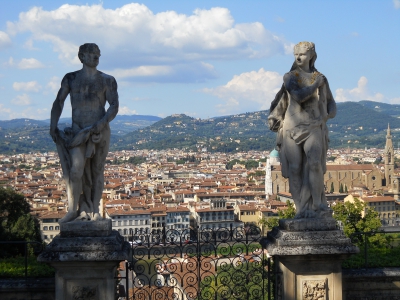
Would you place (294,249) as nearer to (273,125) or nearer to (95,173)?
(273,125)

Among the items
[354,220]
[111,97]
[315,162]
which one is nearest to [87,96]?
[111,97]

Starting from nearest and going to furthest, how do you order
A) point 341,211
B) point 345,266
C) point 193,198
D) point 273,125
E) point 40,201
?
point 273,125
point 345,266
point 341,211
point 40,201
point 193,198

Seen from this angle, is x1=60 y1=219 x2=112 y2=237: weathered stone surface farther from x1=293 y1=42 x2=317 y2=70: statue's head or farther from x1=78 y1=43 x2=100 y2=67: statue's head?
x1=293 y1=42 x2=317 y2=70: statue's head

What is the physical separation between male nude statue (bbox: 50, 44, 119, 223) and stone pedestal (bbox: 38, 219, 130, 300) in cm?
14

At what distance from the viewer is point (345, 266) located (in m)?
6.36

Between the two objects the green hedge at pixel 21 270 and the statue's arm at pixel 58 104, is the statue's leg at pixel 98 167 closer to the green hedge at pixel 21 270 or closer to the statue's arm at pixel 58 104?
the statue's arm at pixel 58 104

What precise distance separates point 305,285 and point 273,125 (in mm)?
1611

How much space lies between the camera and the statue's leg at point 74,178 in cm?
554


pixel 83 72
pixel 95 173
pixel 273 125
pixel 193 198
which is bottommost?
pixel 193 198

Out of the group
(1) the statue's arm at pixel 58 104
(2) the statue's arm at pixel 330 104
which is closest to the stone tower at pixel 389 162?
(2) the statue's arm at pixel 330 104

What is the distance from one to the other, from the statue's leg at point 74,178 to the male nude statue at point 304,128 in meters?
1.93

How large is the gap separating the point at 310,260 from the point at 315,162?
95 cm

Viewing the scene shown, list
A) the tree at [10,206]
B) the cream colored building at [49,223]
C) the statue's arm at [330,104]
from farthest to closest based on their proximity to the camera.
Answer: the cream colored building at [49,223], the tree at [10,206], the statue's arm at [330,104]

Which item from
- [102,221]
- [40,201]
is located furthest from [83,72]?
[40,201]
